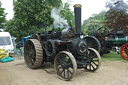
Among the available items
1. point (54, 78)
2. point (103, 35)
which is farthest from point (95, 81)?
point (103, 35)

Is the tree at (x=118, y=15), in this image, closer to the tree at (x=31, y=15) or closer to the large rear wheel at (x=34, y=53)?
the tree at (x=31, y=15)

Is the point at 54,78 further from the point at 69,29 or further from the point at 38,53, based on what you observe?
the point at 69,29

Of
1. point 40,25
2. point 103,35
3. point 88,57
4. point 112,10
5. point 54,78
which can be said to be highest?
point 112,10

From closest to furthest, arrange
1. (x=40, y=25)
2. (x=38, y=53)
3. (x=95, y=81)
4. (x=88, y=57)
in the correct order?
(x=95, y=81) < (x=88, y=57) < (x=38, y=53) < (x=40, y=25)

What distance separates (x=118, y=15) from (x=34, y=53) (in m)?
7.73

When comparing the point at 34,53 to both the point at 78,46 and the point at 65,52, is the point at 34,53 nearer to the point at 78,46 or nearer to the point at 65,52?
the point at 65,52

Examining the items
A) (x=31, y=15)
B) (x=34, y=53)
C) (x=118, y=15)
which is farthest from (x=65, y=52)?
(x=31, y=15)

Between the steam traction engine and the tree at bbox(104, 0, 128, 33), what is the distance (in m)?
5.95

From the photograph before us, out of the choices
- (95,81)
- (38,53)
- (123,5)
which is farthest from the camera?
(123,5)

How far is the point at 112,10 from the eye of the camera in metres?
10.8

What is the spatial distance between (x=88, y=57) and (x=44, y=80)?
1.74m

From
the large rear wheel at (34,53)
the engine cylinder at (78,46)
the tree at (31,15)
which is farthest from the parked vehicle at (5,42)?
the engine cylinder at (78,46)

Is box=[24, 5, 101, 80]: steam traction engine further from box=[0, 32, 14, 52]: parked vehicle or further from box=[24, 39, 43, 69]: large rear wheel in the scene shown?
box=[0, 32, 14, 52]: parked vehicle

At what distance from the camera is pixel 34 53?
551 centimetres
